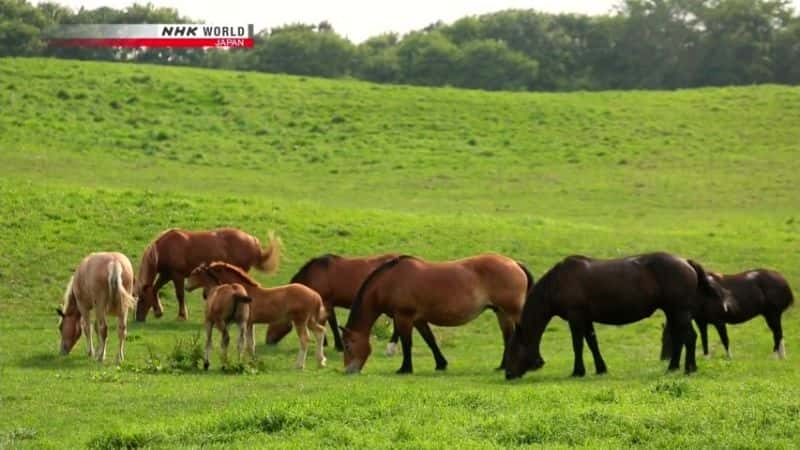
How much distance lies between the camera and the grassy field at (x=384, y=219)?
11.2 m

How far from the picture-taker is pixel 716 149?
4228 centimetres

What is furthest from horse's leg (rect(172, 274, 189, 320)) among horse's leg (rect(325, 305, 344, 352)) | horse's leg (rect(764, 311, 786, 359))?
horse's leg (rect(764, 311, 786, 359))

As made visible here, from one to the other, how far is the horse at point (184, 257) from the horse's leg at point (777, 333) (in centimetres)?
845

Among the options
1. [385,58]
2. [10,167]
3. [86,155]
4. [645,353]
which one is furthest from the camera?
[385,58]

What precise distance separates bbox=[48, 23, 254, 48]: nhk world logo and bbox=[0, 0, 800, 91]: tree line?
1044 cm

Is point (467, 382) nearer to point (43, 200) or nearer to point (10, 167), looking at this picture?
point (43, 200)

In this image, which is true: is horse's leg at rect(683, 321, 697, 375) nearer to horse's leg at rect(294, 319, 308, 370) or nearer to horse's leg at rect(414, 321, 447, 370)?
horse's leg at rect(414, 321, 447, 370)

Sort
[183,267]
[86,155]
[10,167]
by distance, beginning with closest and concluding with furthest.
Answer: [183,267]
[10,167]
[86,155]

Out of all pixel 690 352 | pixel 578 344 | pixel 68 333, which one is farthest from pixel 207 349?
pixel 690 352

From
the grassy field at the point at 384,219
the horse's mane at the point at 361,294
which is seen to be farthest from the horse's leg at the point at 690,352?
the horse's mane at the point at 361,294

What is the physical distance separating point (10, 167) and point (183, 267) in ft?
44.3

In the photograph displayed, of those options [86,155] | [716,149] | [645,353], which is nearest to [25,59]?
[86,155]

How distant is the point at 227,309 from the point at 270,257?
6083 mm

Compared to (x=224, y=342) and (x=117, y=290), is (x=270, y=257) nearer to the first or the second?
(x=117, y=290)
